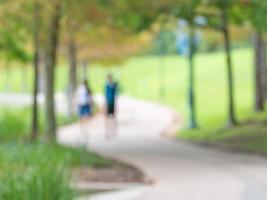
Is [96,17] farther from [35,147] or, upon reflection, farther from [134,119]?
[134,119]

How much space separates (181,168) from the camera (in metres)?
15.8

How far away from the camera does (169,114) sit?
44.0 meters

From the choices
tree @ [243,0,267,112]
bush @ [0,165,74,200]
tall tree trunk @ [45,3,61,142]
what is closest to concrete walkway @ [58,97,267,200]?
tall tree trunk @ [45,3,61,142]

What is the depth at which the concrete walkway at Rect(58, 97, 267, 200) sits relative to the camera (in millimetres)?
11820

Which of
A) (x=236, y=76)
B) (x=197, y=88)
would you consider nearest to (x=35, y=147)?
(x=197, y=88)

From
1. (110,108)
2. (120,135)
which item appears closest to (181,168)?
(110,108)

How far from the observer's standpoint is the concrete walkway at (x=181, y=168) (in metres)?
11.8

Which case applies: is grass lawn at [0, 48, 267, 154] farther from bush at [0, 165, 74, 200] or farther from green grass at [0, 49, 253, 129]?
bush at [0, 165, 74, 200]

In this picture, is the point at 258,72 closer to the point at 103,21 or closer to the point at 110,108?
the point at 110,108

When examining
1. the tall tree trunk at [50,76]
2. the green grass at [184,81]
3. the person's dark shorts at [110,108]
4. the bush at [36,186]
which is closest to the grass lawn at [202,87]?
the green grass at [184,81]

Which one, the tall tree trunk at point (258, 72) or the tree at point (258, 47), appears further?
the tall tree trunk at point (258, 72)

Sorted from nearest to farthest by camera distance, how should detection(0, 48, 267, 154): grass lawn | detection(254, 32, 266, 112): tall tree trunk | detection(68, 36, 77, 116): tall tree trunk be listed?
detection(0, 48, 267, 154): grass lawn
detection(254, 32, 266, 112): tall tree trunk
detection(68, 36, 77, 116): tall tree trunk

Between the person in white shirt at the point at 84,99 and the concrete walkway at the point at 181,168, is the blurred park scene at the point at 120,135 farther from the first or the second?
the person in white shirt at the point at 84,99

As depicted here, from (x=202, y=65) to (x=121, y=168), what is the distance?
233 feet
